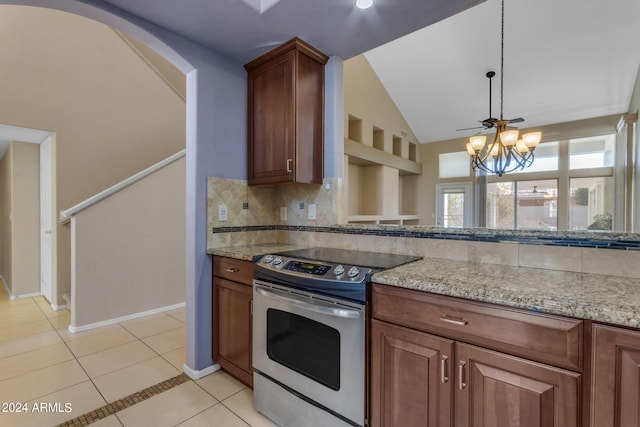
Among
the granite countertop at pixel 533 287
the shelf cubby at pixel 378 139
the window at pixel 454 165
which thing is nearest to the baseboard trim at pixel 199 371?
the granite countertop at pixel 533 287

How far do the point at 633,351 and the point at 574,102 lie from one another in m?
6.79

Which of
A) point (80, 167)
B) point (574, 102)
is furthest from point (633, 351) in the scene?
point (574, 102)

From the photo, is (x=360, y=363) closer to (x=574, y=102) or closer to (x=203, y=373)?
(x=203, y=373)

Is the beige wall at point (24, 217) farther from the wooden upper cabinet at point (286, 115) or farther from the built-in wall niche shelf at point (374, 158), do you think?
the built-in wall niche shelf at point (374, 158)

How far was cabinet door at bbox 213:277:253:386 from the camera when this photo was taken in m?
1.90

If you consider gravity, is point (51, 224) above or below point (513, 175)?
below

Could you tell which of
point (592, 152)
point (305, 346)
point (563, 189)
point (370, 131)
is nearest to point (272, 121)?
point (305, 346)

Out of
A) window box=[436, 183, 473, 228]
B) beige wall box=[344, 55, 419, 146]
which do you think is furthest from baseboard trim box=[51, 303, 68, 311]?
window box=[436, 183, 473, 228]

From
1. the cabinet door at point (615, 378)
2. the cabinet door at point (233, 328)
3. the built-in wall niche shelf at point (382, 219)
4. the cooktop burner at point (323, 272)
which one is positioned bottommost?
the cabinet door at point (233, 328)

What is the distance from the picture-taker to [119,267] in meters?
3.09

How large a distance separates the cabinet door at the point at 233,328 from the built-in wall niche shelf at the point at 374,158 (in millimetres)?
3774

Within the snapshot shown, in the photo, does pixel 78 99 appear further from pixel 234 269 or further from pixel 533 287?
pixel 533 287

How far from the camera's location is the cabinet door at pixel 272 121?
83.0 inches

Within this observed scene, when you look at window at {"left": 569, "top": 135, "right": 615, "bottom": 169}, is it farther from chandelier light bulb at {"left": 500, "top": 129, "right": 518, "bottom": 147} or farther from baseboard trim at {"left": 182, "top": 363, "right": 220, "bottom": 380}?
baseboard trim at {"left": 182, "top": 363, "right": 220, "bottom": 380}
